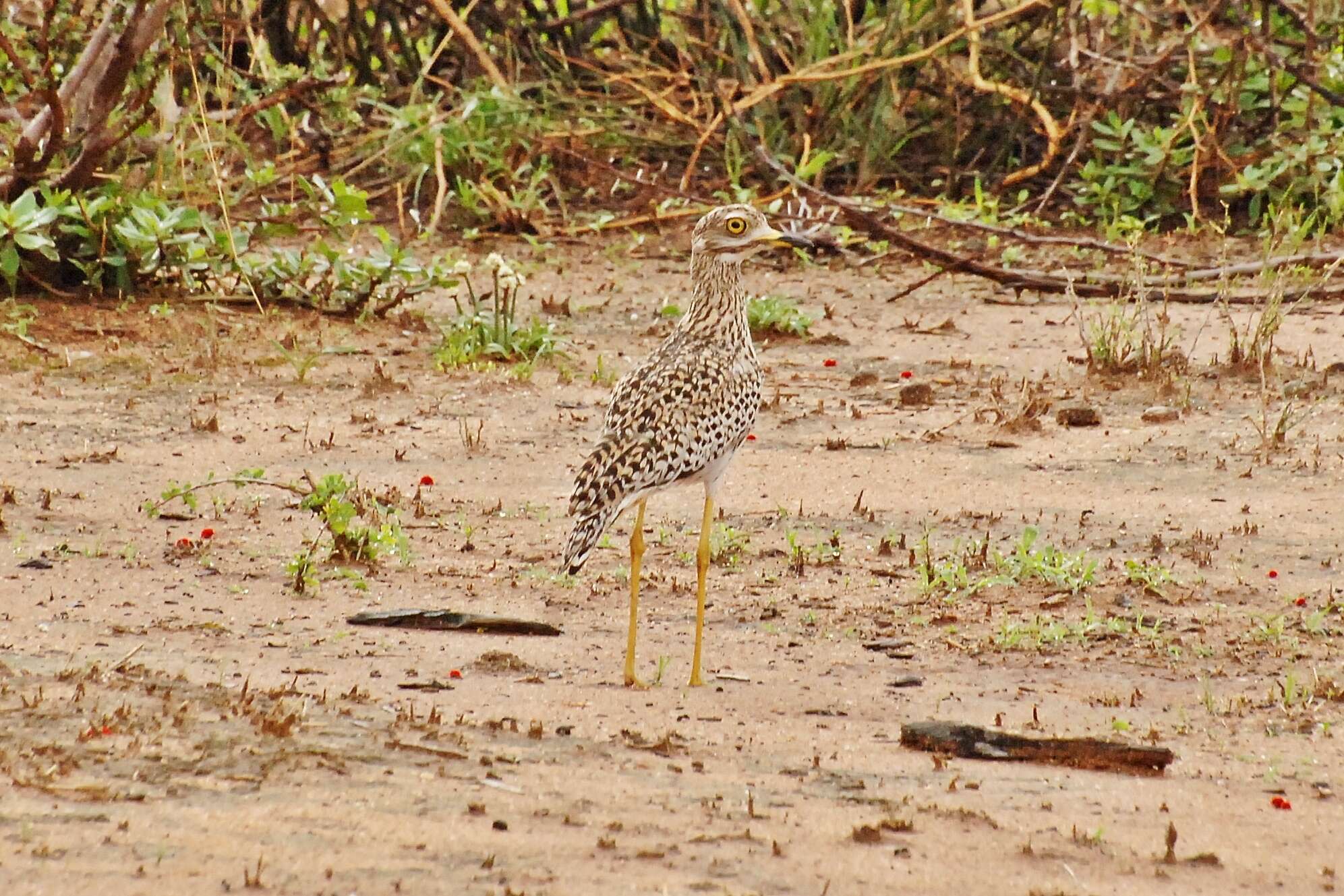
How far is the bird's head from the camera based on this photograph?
634 centimetres

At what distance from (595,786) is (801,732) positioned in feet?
2.65

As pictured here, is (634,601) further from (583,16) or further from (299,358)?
(583,16)

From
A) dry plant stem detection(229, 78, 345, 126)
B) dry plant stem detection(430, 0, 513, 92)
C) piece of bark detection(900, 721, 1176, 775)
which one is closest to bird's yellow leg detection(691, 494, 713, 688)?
piece of bark detection(900, 721, 1176, 775)

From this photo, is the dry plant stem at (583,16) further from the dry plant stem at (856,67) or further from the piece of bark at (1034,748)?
the piece of bark at (1034,748)

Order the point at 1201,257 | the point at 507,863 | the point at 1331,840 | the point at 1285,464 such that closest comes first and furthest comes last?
the point at 507,863
the point at 1331,840
the point at 1285,464
the point at 1201,257

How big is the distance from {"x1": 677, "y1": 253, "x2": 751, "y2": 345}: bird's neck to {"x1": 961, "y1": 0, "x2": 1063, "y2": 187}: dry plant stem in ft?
20.5

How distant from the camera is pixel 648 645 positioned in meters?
5.70

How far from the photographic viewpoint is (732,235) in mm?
6379

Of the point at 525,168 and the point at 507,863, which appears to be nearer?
the point at 507,863

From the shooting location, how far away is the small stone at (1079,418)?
8.32 meters

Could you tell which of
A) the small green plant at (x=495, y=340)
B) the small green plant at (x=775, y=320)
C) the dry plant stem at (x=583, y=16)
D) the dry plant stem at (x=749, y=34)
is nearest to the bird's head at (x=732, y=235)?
the small green plant at (x=495, y=340)

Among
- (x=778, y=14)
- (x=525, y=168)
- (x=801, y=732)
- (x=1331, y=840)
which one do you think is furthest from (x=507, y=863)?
(x=778, y=14)

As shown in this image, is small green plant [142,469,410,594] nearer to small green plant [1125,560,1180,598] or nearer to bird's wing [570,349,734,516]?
bird's wing [570,349,734,516]

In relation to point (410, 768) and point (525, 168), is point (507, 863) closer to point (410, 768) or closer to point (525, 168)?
point (410, 768)
